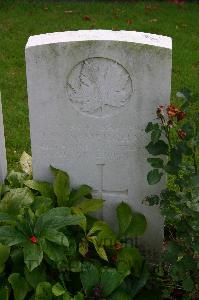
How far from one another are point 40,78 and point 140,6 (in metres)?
5.23

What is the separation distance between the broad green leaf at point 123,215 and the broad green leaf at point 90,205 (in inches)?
6.0

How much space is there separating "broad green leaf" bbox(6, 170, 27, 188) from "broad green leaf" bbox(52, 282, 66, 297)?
83cm

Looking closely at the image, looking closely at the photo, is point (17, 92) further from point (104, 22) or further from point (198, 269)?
point (198, 269)

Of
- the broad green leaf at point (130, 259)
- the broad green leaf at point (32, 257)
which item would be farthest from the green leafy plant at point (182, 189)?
the broad green leaf at point (32, 257)

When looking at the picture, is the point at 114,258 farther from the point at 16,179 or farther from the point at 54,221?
the point at 16,179

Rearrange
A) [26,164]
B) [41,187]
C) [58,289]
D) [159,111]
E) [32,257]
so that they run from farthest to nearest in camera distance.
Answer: [26,164] → [41,187] → [159,111] → [58,289] → [32,257]

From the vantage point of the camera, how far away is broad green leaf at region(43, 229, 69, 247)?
296 cm

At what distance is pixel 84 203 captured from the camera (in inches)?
136

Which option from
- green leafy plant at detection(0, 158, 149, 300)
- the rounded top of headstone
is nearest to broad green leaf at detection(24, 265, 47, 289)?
green leafy plant at detection(0, 158, 149, 300)

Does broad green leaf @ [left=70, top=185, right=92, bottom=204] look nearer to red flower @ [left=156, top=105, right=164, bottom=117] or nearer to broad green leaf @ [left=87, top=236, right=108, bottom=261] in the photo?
broad green leaf @ [left=87, top=236, right=108, bottom=261]

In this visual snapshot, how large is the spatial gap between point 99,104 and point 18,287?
109 cm

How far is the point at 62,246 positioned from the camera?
307 cm

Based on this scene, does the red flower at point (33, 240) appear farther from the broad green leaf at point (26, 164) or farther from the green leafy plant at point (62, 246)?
the broad green leaf at point (26, 164)

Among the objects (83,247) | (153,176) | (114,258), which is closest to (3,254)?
(83,247)
